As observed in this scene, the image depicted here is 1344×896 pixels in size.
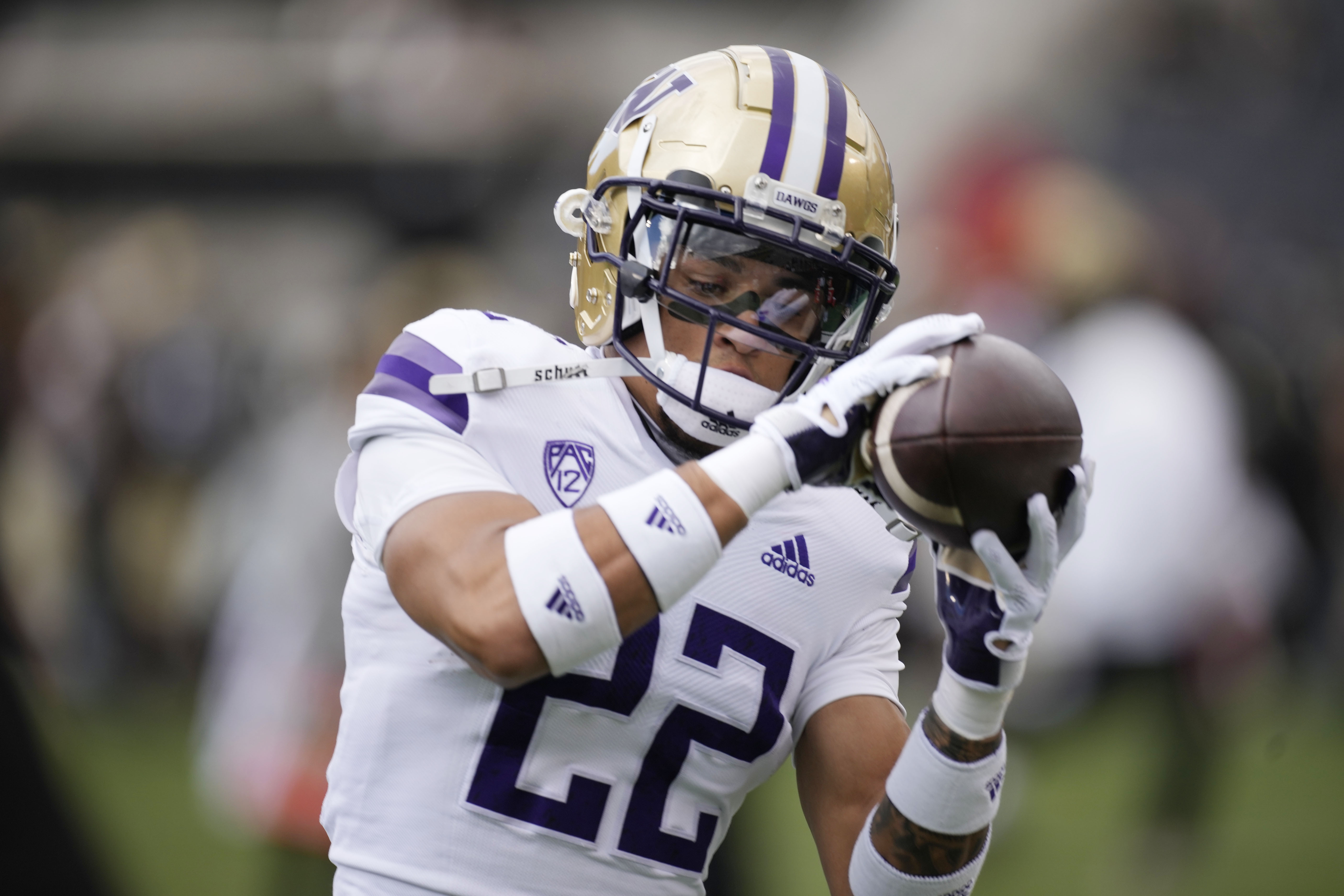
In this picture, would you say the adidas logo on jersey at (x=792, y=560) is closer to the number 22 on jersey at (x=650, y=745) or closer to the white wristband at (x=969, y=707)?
the number 22 on jersey at (x=650, y=745)

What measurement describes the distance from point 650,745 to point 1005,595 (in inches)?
23.6

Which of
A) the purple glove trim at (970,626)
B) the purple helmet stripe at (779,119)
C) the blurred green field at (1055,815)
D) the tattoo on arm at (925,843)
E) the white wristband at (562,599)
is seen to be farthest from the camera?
the blurred green field at (1055,815)

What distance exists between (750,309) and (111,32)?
961 centimetres

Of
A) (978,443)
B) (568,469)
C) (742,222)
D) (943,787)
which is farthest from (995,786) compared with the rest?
(742,222)

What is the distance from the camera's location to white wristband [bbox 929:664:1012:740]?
1610mm

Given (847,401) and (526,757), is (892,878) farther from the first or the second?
(847,401)

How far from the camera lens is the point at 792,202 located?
6.23ft

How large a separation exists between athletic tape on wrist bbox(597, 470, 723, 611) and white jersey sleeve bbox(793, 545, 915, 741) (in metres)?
0.58

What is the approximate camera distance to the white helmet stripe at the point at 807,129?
76.1 inches

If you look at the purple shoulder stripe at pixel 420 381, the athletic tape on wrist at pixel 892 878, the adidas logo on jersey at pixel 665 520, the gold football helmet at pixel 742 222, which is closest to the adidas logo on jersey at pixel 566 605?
the adidas logo on jersey at pixel 665 520

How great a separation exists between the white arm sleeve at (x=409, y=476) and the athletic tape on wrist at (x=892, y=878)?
734 millimetres

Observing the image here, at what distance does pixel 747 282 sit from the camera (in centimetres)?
191

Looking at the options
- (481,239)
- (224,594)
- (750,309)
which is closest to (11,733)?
(750,309)

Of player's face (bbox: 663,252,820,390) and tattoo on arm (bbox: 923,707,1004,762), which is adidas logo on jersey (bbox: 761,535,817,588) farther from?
tattoo on arm (bbox: 923,707,1004,762)
